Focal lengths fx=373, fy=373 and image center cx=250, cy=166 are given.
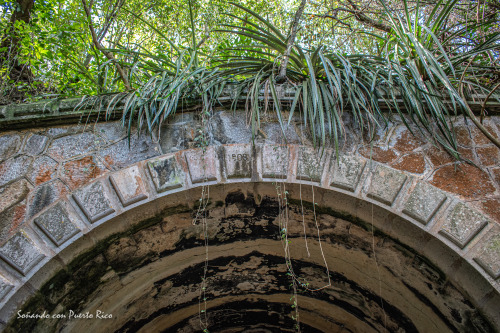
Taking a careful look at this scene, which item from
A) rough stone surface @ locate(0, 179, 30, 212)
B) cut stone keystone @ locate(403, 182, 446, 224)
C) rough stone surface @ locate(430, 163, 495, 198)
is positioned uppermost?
rough stone surface @ locate(430, 163, 495, 198)

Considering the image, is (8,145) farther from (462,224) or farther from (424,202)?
(462,224)

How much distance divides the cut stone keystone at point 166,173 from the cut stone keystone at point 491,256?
70.4 inches

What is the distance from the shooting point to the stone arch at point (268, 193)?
210 centimetres

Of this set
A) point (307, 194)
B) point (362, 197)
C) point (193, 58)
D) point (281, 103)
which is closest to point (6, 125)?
point (193, 58)

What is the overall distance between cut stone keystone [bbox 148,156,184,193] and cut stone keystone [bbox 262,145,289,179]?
0.54m

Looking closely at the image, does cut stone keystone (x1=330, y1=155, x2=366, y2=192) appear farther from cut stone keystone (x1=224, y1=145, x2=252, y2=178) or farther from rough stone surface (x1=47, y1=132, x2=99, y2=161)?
rough stone surface (x1=47, y1=132, x2=99, y2=161)

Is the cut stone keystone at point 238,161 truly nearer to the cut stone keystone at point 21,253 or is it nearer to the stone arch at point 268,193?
the stone arch at point 268,193

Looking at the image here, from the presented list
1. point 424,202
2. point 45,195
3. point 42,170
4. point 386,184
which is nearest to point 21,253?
point 45,195

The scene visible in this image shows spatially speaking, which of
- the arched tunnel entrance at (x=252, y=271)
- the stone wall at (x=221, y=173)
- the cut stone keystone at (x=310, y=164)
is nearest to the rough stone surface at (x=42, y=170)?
the stone wall at (x=221, y=173)

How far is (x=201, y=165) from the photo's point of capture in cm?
240

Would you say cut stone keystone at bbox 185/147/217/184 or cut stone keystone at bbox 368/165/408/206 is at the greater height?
cut stone keystone at bbox 368/165/408/206

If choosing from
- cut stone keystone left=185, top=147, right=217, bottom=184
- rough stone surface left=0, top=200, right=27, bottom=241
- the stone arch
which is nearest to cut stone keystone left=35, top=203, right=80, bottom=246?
the stone arch

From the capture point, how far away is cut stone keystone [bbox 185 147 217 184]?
2393mm

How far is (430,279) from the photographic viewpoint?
2.50m
